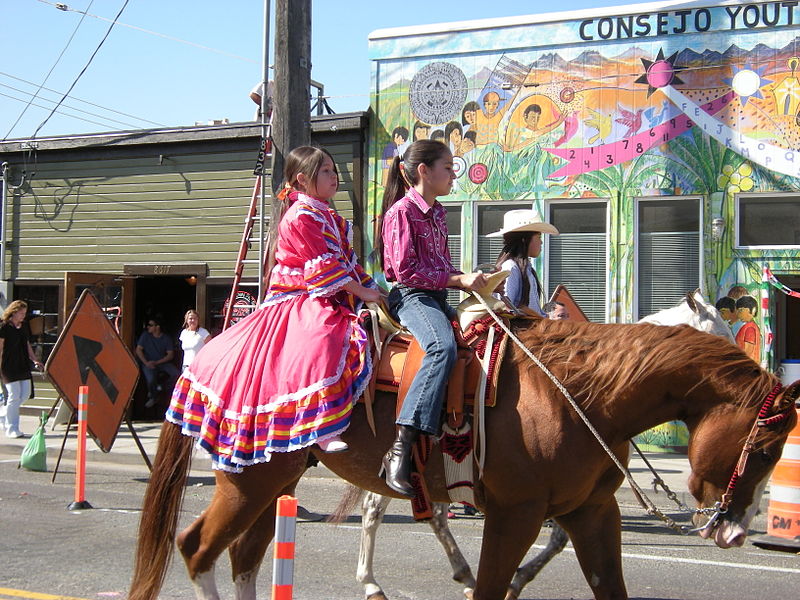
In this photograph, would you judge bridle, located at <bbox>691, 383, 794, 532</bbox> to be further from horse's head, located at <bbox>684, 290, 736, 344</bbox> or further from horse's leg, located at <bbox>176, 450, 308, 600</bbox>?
horse's head, located at <bbox>684, 290, 736, 344</bbox>

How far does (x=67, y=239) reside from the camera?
17266 mm

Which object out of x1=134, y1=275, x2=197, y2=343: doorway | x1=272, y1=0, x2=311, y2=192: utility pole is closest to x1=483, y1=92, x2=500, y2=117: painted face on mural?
x1=272, y1=0, x2=311, y2=192: utility pole

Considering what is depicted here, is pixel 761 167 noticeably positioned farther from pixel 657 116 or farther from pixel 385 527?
pixel 385 527

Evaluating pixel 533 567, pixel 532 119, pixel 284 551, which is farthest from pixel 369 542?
pixel 532 119

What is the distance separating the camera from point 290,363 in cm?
462

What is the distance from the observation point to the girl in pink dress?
4527 millimetres

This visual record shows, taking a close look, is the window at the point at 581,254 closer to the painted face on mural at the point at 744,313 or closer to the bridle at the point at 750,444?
the painted face on mural at the point at 744,313

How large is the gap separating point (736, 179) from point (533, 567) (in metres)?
8.67

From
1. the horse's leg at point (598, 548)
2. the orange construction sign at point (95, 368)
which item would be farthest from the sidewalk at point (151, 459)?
the horse's leg at point (598, 548)

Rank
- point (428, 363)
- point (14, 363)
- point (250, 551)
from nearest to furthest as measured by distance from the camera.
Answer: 1. point (428, 363)
2. point (250, 551)
3. point (14, 363)

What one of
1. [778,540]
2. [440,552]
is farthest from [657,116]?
[440,552]

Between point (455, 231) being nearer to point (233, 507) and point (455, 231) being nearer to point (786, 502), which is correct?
point (786, 502)

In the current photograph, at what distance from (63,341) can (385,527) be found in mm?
4559

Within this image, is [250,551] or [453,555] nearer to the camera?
[250,551]
